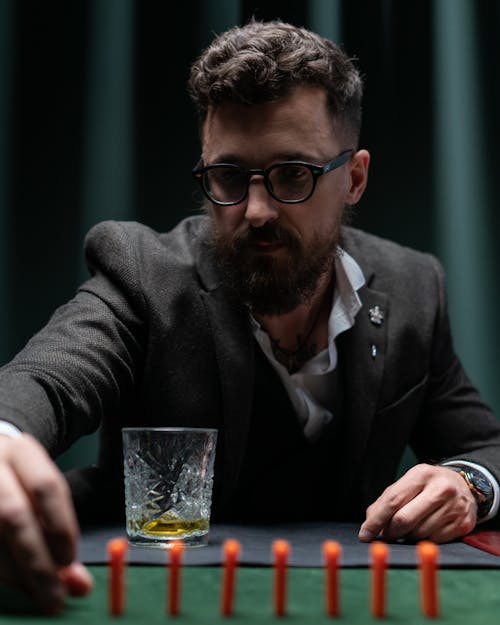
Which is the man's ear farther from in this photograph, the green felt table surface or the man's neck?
the green felt table surface

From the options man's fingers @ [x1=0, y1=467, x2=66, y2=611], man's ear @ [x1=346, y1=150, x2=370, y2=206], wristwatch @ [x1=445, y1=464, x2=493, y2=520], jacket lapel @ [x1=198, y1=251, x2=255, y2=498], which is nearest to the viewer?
man's fingers @ [x1=0, y1=467, x2=66, y2=611]

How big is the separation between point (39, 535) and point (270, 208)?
93cm

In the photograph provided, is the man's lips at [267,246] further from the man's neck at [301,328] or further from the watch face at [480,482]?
the watch face at [480,482]

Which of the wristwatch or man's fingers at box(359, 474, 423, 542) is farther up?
man's fingers at box(359, 474, 423, 542)

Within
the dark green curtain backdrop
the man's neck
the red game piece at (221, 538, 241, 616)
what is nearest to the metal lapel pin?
the man's neck

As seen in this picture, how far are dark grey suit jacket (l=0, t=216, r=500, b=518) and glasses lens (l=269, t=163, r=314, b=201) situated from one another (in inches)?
8.0

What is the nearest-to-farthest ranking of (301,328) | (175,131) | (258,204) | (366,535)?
(366,535) < (258,204) < (301,328) < (175,131)

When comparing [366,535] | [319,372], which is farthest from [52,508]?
[319,372]

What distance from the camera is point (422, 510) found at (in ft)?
3.64

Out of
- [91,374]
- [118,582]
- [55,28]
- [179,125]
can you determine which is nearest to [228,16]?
[179,125]

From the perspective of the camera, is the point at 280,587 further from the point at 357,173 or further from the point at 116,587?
the point at 357,173

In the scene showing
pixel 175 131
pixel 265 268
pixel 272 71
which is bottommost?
pixel 265 268

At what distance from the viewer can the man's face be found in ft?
4.86

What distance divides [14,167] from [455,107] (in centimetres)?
144
